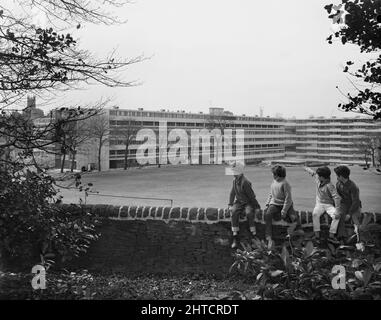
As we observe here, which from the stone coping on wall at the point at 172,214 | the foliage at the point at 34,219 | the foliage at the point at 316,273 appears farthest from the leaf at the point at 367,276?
the foliage at the point at 34,219

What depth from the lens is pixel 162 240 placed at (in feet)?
15.3

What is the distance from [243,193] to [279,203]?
1.40 feet

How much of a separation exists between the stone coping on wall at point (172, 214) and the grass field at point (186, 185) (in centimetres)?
30

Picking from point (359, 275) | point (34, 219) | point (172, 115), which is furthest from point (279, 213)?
point (34, 219)

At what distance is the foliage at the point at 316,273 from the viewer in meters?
2.95

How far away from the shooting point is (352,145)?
14.3 ft

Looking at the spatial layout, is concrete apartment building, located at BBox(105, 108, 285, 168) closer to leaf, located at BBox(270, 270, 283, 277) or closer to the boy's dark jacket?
the boy's dark jacket

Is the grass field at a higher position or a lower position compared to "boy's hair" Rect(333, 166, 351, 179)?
lower

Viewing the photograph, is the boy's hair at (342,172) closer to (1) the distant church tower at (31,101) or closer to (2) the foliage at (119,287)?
(2) the foliage at (119,287)

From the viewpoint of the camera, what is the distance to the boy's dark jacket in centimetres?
435

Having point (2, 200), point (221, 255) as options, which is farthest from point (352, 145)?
point (2, 200)

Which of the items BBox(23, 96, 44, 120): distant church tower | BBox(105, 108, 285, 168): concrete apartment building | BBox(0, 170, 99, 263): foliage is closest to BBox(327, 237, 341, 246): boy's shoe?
BBox(105, 108, 285, 168): concrete apartment building
